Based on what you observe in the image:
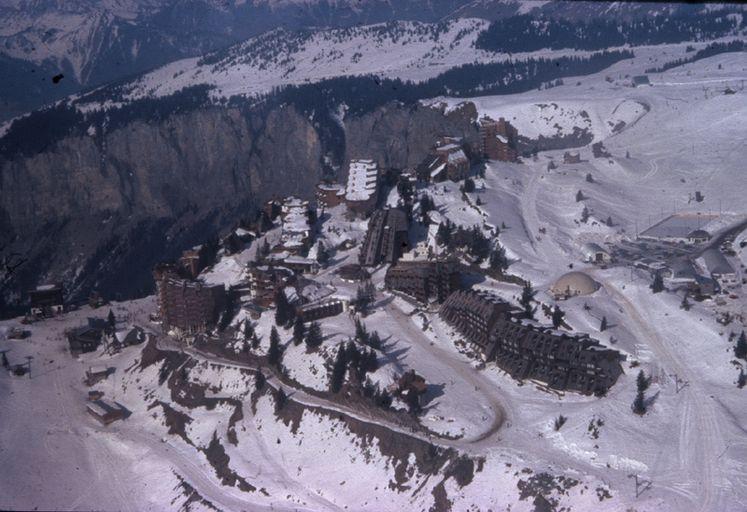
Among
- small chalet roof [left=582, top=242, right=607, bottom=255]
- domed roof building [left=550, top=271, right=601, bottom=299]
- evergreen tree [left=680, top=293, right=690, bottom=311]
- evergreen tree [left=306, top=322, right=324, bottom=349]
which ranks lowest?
small chalet roof [left=582, top=242, right=607, bottom=255]

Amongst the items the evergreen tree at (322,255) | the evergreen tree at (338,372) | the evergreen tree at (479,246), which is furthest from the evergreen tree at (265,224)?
the evergreen tree at (338,372)

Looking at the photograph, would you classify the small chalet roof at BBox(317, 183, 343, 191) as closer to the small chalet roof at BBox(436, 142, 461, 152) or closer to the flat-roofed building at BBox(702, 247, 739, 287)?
the small chalet roof at BBox(436, 142, 461, 152)

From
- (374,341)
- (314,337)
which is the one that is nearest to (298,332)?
(314,337)

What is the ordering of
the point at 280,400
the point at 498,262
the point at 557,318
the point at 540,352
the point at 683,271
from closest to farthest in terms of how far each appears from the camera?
the point at 540,352
the point at 280,400
the point at 557,318
the point at 683,271
the point at 498,262

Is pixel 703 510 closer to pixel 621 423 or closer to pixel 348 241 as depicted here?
pixel 621 423

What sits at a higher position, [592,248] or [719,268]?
[592,248]

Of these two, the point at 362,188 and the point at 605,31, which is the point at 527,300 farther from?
the point at 605,31

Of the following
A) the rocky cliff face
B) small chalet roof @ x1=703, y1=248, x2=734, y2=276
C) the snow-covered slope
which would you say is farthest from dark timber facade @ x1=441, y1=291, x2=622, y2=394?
the snow-covered slope
